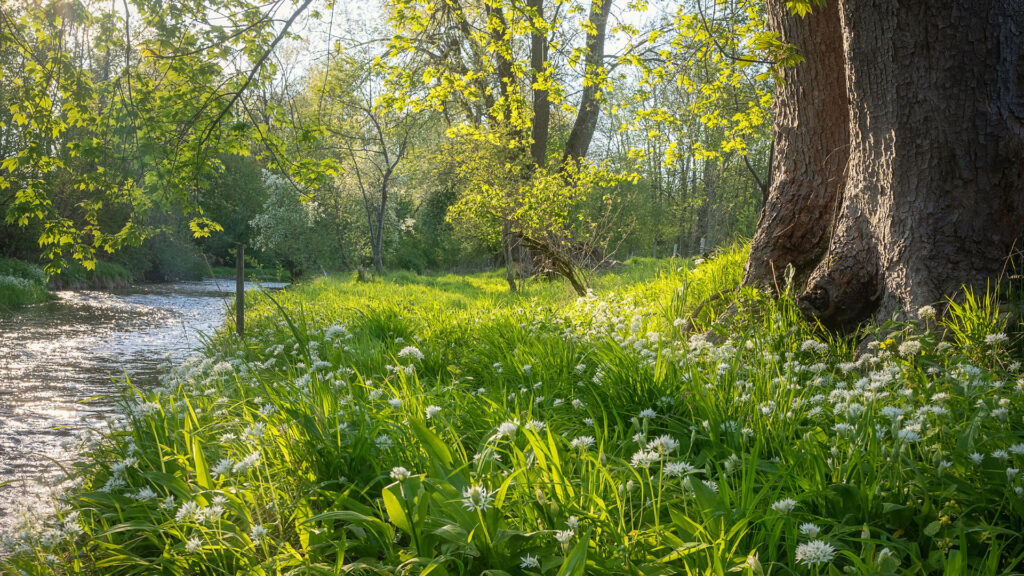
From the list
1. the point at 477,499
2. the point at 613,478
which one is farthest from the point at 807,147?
the point at 477,499

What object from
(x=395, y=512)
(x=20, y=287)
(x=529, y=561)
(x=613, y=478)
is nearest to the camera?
(x=529, y=561)

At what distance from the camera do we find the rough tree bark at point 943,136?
354cm

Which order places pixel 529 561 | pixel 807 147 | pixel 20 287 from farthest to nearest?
pixel 20 287, pixel 807 147, pixel 529 561

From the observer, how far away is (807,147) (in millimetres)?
4805

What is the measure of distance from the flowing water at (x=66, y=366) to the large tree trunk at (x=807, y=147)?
4783 millimetres

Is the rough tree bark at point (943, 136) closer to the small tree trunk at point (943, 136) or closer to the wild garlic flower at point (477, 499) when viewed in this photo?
the small tree trunk at point (943, 136)

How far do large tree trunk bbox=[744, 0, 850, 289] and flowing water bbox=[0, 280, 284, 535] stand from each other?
4.78 metres

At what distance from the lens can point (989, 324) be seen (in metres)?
3.04

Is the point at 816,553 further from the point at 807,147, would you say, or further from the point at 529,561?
the point at 807,147

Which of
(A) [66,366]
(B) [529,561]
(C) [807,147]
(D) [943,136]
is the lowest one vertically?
(A) [66,366]

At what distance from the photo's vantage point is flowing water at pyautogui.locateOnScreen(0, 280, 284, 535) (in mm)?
4813

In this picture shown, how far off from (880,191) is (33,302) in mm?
22020

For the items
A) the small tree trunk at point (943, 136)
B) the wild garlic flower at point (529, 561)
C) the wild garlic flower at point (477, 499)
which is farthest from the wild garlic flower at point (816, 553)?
the small tree trunk at point (943, 136)

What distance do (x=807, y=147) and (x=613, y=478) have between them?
3785mm
